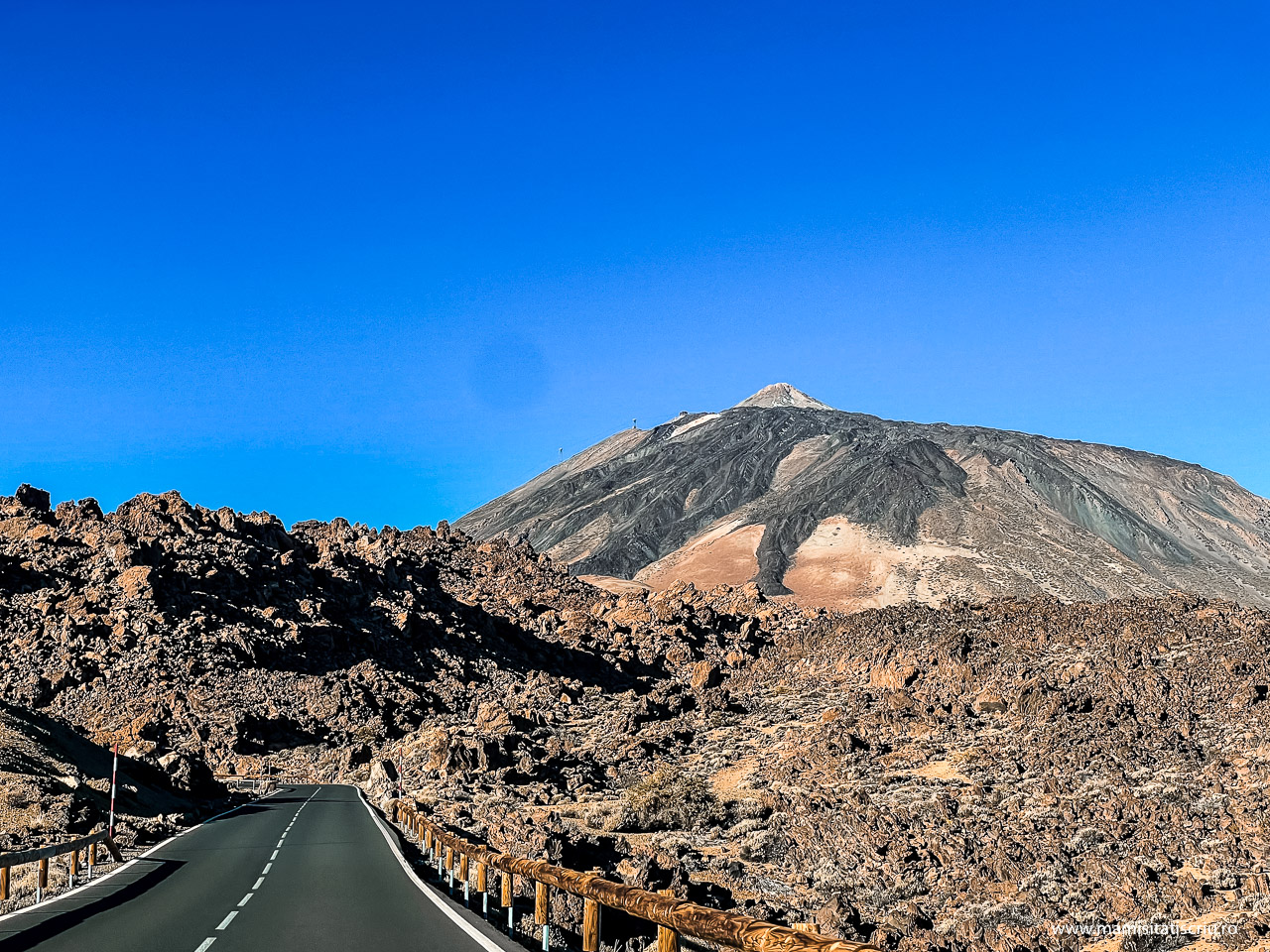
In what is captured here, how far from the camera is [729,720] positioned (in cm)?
3469

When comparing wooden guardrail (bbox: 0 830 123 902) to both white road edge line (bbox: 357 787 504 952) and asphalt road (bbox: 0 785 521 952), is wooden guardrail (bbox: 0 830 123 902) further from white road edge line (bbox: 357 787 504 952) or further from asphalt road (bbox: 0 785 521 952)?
white road edge line (bbox: 357 787 504 952)

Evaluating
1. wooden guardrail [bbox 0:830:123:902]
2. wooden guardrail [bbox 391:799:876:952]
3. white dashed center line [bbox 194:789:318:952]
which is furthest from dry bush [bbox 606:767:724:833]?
wooden guardrail [bbox 0:830:123:902]

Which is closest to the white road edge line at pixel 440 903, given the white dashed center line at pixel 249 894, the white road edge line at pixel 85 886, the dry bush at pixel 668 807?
the white dashed center line at pixel 249 894

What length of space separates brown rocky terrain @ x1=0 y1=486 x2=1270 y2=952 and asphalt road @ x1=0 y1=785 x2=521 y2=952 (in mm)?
3362

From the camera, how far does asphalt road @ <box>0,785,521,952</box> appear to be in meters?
9.80

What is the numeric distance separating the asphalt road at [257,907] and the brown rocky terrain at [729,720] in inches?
132

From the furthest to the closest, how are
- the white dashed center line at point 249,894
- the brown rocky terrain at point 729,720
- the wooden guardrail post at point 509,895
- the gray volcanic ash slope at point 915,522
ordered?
1. the gray volcanic ash slope at point 915,522
2. the brown rocky terrain at point 729,720
3. the wooden guardrail post at point 509,895
4. the white dashed center line at point 249,894

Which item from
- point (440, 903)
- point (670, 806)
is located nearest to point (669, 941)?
point (440, 903)

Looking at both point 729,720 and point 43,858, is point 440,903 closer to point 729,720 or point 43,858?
point 43,858

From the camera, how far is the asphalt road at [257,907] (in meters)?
9.80

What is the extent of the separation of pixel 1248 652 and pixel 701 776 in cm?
1566

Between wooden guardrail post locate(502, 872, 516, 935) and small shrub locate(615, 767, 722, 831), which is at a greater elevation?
wooden guardrail post locate(502, 872, 516, 935)

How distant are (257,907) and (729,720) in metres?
24.2

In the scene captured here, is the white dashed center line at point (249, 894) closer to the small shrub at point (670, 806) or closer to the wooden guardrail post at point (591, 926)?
the wooden guardrail post at point (591, 926)
